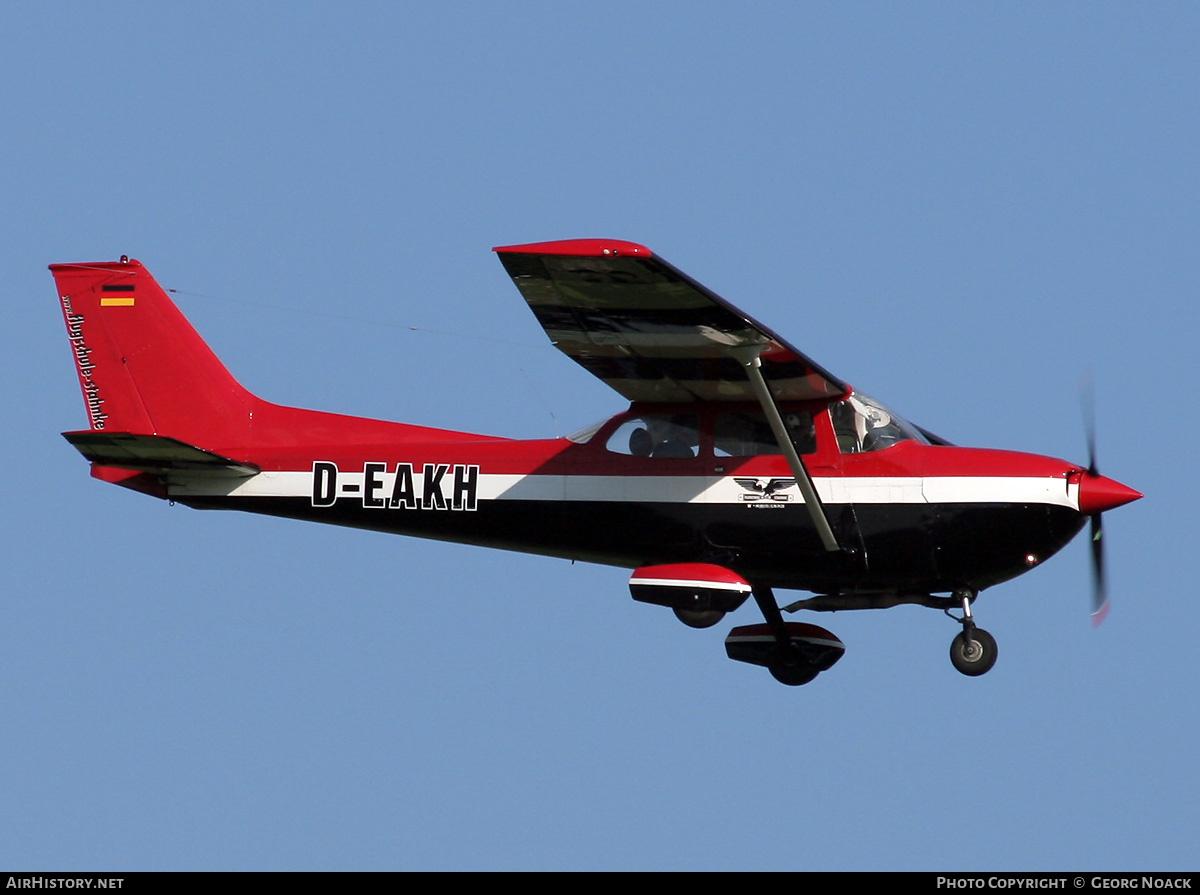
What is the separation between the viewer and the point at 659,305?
13.8 metres

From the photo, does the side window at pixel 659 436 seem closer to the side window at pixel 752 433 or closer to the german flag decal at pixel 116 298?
the side window at pixel 752 433

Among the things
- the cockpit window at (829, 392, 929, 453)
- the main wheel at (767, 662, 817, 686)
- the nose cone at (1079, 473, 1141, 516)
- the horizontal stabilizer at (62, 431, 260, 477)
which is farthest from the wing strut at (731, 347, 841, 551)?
the horizontal stabilizer at (62, 431, 260, 477)

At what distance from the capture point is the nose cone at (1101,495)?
14688 millimetres

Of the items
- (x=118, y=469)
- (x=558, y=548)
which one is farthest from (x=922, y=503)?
(x=118, y=469)

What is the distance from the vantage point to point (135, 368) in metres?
17.0

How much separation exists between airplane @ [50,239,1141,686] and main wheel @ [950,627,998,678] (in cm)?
1

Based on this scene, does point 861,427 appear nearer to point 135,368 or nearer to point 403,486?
point 403,486

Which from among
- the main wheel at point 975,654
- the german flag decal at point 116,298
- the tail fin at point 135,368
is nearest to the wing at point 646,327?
the main wheel at point 975,654

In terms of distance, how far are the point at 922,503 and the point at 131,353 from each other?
7033mm

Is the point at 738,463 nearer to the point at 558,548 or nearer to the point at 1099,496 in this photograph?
the point at 558,548

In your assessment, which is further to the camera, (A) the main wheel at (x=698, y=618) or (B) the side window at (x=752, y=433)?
(A) the main wheel at (x=698, y=618)

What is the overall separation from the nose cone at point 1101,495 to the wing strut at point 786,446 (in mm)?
1914

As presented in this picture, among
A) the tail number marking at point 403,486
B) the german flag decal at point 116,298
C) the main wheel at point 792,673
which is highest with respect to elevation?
the german flag decal at point 116,298

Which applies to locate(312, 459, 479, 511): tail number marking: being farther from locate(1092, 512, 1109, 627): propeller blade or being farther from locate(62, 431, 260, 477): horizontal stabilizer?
locate(1092, 512, 1109, 627): propeller blade
